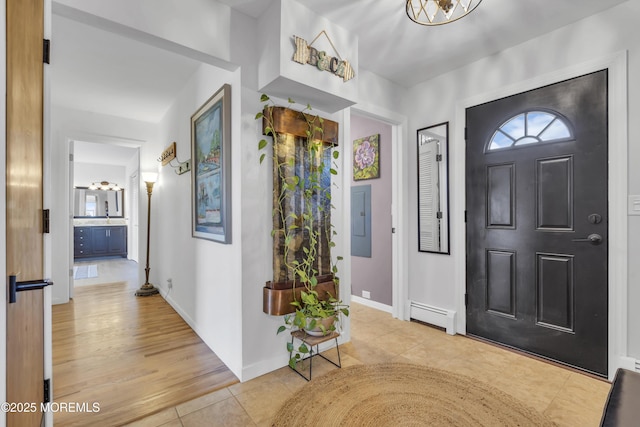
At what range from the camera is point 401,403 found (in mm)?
1754

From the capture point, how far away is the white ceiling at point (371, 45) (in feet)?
6.61

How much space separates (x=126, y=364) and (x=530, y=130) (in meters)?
3.58

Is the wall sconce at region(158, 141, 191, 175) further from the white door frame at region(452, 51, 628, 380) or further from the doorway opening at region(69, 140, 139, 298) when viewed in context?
the doorway opening at region(69, 140, 139, 298)

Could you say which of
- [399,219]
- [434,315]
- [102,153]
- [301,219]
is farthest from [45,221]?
[102,153]

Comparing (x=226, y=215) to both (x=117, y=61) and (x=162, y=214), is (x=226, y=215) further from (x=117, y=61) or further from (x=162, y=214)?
(x=162, y=214)

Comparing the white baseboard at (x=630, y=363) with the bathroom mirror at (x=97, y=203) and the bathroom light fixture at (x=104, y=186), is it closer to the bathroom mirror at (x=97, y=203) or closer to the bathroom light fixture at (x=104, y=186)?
the bathroom mirror at (x=97, y=203)

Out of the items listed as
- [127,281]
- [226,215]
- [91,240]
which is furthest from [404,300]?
[91,240]

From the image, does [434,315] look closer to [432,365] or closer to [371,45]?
[432,365]

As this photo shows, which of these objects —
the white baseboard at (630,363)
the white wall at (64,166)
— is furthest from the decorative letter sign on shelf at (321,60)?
the white wall at (64,166)

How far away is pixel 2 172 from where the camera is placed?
2.36 feet

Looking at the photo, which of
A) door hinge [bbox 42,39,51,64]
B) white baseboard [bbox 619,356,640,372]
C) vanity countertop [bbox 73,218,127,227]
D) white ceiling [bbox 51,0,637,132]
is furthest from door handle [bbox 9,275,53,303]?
vanity countertop [bbox 73,218,127,227]

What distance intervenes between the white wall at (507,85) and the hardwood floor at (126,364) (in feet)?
6.79

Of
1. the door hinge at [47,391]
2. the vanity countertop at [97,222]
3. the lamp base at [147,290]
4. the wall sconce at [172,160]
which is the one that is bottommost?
the lamp base at [147,290]

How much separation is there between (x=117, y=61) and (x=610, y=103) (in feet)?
12.6
